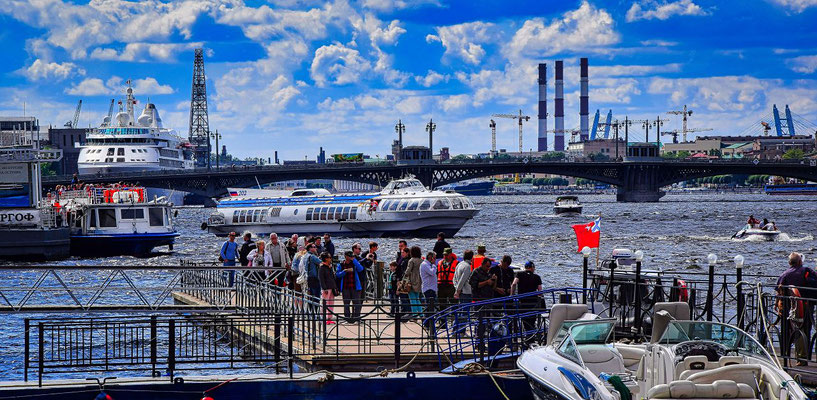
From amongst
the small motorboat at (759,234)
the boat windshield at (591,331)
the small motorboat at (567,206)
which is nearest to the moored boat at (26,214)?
the small motorboat at (759,234)

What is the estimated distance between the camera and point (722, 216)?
121375 millimetres

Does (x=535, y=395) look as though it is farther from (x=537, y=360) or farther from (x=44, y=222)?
(x=44, y=222)

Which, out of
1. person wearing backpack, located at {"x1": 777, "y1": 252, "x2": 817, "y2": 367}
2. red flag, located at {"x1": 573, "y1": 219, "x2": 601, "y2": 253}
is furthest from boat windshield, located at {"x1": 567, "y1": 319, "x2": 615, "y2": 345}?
red flag, located at {"x1": 573, "y1": 219, "x2": 601, "y2": 253}

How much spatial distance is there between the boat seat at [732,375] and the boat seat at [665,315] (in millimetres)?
1633

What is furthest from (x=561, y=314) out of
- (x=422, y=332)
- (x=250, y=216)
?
(x=250, y=216)

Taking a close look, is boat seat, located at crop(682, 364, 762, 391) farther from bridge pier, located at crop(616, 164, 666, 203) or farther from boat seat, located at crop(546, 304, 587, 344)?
bridge pier, located at crop(616, 164, 666, 203)

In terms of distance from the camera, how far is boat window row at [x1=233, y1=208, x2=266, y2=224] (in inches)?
3024

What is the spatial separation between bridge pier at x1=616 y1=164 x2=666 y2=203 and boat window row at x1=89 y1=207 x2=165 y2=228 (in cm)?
11309

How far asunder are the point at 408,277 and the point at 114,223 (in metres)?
39.9

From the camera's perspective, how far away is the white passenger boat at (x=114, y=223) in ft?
190

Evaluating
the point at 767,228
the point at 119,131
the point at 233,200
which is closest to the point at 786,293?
the point at 767,228

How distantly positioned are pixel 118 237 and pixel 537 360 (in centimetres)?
4658

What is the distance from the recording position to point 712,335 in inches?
527

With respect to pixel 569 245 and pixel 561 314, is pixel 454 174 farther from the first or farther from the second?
pixel 561 314
